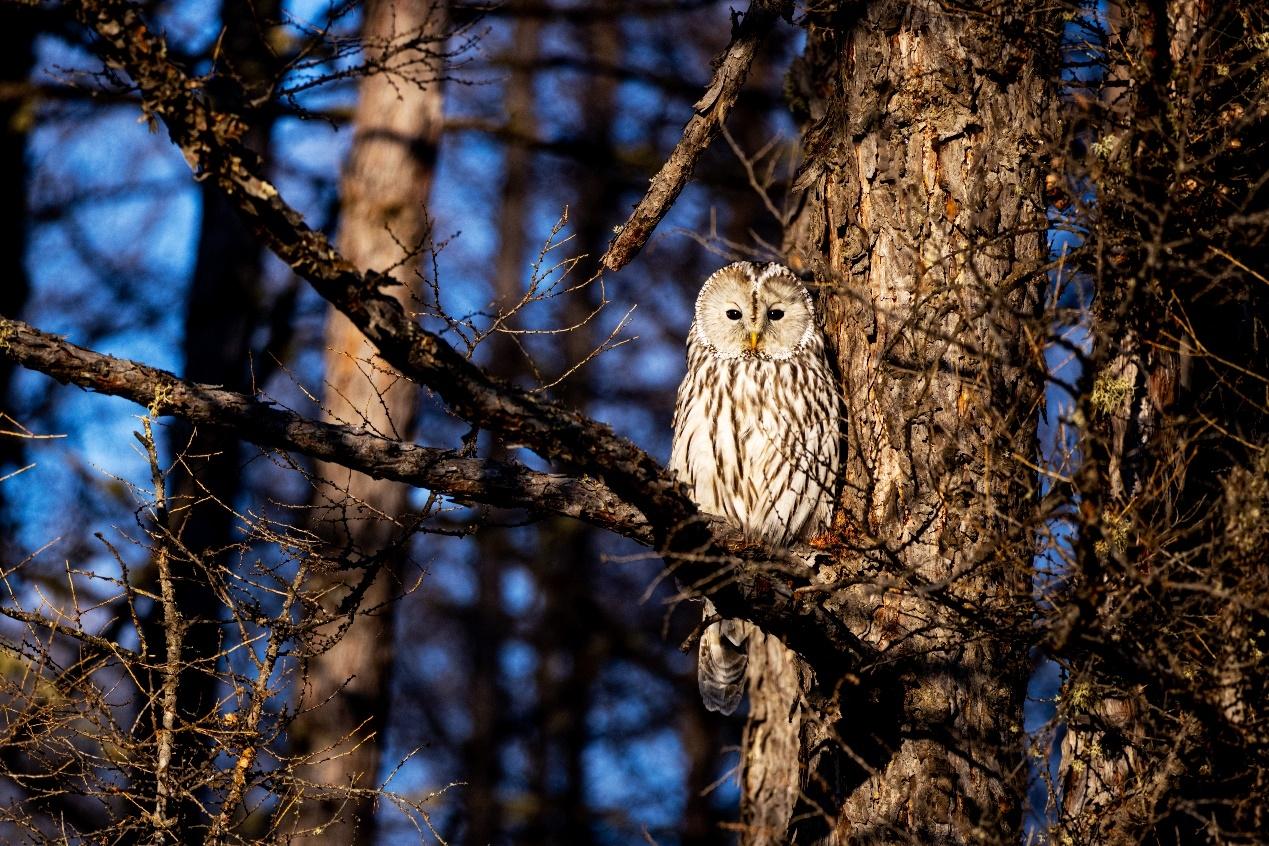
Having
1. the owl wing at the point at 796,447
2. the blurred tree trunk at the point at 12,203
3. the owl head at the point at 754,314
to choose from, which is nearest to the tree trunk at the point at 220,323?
the blurred tree trunk at the point at 12,203

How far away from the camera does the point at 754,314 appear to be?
5.13 metres

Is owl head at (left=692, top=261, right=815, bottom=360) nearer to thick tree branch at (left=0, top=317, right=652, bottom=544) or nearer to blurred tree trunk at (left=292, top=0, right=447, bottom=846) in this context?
thick tree branch at (left=0, top=317, right=652, bottom=544)

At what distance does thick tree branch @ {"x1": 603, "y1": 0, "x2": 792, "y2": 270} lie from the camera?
3.98m

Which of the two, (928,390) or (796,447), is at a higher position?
(796,447)

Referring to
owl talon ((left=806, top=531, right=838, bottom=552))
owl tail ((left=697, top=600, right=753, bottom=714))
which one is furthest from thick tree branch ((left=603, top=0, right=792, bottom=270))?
owl tail ((left=697, top=600, right=753, bottom=714))

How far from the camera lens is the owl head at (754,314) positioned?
5031 millimetres

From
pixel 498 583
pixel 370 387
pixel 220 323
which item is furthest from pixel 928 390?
pixel 498 583

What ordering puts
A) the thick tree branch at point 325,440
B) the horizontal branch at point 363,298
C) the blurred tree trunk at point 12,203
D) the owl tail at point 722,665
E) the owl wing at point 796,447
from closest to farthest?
the horizontal branch at point 363,298 < the thick tree branch at point 325,440 < the owl wing at point 796,447 < the owl tail at point 722,665 < the blurred tree trunk at point 12,203

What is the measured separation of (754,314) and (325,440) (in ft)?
7.39

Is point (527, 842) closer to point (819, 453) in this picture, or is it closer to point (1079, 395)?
point (819, 453)

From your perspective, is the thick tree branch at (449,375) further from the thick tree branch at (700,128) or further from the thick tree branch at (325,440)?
the thick tree branch at (700,128)

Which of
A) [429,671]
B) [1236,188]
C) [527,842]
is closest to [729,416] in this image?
[1236,188]

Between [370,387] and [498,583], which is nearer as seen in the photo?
[370,387]

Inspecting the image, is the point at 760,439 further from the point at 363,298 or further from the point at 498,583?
the point at 498,583
